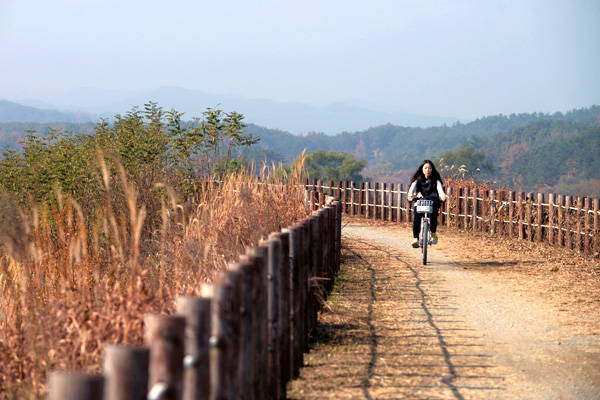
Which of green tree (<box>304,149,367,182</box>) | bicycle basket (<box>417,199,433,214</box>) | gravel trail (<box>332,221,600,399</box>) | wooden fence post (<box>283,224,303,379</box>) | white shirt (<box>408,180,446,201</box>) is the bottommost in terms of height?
gravel trail (<box>332,221,600,399</box>)

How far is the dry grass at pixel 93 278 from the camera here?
12.4 feet

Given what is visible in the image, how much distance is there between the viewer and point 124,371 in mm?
1911

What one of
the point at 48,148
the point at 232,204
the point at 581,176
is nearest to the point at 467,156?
the point at 581,176

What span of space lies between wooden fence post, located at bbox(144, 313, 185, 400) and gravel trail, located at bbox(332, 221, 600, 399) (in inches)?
93.9

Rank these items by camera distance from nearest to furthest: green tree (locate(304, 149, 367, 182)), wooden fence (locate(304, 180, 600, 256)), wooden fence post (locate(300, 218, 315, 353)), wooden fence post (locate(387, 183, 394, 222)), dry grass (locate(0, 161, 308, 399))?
1. dry grass (locate(0, 161, 308, 399))
2. wooden fence post (locate(300, 218, 315, 353))
3. wooden fence (locate(304, 180, 600, 256))
4. wooden fence post (locate(387, 183, 394, 222))
5. green tree (locate(304, 149, 367, 182))

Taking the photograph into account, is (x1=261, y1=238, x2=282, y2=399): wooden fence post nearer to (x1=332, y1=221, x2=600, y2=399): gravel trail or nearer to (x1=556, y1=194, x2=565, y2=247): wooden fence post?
(x1=332, y1=221, x2=600, y2=399): gravel trail

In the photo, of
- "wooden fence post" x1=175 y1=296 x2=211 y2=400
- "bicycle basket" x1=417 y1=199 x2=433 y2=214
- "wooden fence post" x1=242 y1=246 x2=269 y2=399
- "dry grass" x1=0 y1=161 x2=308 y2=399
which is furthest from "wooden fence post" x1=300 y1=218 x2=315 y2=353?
"bicycle basket" x1=417 y1=199 x2=433 y2=214

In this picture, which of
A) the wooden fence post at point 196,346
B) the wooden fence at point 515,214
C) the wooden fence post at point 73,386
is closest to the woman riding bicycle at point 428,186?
the wooden fence at point 515,214

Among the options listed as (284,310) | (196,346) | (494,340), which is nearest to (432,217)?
(494,340)

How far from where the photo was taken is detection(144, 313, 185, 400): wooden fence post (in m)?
2.15

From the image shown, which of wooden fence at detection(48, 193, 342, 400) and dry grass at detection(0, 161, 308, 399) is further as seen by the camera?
dry grass at detection(0, 161, 308, 399)

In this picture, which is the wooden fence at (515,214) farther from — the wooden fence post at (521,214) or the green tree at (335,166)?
the green tree at (335,166)

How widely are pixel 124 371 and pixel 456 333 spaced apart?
4.71 meters

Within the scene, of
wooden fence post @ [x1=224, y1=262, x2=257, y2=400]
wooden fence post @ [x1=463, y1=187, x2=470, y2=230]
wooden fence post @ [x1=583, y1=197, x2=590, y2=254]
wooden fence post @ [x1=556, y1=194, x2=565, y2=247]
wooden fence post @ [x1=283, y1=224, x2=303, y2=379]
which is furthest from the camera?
wooden fence post @ [x1=463, y1=187, x2=470, y2=230]
